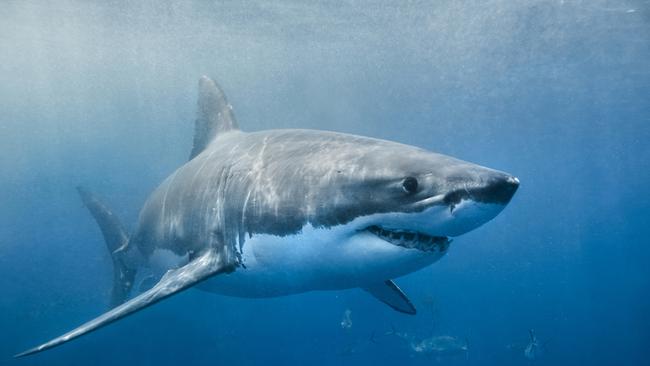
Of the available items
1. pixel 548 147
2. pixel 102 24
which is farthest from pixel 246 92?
pixel 548 147

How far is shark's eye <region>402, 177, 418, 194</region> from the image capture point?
2859 millimetres

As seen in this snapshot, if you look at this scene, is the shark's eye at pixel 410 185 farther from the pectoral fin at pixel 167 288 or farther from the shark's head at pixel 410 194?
the pectoral fin at pixel 167 288

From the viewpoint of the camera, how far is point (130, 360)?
19156mm

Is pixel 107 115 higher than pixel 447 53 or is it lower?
lower

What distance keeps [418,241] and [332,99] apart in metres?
35.5

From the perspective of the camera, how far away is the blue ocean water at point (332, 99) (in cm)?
2100

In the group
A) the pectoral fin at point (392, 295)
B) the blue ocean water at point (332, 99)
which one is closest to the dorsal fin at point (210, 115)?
the pectoral fin at point (392, 295)

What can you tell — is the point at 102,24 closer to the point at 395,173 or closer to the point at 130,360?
the point at 130,360

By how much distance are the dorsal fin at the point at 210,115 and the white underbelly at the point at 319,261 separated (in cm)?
268

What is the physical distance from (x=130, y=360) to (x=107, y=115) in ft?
145

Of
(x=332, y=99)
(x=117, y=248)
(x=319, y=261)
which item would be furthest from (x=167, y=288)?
(x=332, y=99)

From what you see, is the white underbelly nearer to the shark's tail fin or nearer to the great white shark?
the great white shark

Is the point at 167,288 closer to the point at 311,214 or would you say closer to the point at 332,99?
the point at 311,214

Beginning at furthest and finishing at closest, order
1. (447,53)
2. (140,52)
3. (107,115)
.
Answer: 1. (107,115)
2. (140,52)
3. (447,53)
